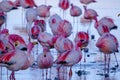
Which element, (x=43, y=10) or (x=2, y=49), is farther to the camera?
(x=43, y=10)

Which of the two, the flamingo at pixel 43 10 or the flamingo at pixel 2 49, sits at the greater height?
the flamingo at pixel 43 10

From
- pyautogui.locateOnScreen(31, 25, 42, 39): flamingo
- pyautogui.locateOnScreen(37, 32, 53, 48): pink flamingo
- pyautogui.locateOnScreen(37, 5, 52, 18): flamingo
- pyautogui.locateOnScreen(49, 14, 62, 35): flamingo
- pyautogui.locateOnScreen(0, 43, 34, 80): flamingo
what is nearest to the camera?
pyautogui.locateOnScreen(0, 43, 34, 80): flamingo

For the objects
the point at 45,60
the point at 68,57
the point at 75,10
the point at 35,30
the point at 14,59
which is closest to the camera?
the point at 14,59

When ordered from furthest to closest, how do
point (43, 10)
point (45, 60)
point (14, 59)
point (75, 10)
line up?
1. point (75, 10)
2. point (43, 10)
3. point (45, 60)
4. point (14, 59)

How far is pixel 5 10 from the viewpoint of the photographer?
11.1 meters

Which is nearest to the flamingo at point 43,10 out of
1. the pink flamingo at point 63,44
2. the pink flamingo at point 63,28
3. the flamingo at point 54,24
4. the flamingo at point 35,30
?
the flamingo at point 54,24

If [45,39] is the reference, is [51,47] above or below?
below

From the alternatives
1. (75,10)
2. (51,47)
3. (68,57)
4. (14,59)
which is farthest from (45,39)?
(75,10)

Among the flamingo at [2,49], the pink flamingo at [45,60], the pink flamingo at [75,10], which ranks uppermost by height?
the pink flamingo at [75,10]

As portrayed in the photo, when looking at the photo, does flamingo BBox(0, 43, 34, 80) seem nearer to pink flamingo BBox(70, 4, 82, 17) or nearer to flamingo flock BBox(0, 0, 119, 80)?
flamingo flock BBox(0, 0, 119, 80)

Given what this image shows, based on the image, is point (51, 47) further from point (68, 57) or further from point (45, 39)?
point (68, 57)

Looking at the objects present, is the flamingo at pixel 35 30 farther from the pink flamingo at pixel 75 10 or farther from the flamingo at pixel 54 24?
the pink flamingo at pixel 75 10

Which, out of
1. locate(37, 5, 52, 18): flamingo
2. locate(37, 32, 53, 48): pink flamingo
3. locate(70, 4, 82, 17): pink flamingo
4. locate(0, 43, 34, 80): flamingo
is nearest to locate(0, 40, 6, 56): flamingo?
locate(0, 43, 34, 80): flamingo

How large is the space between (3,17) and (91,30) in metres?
2.51
